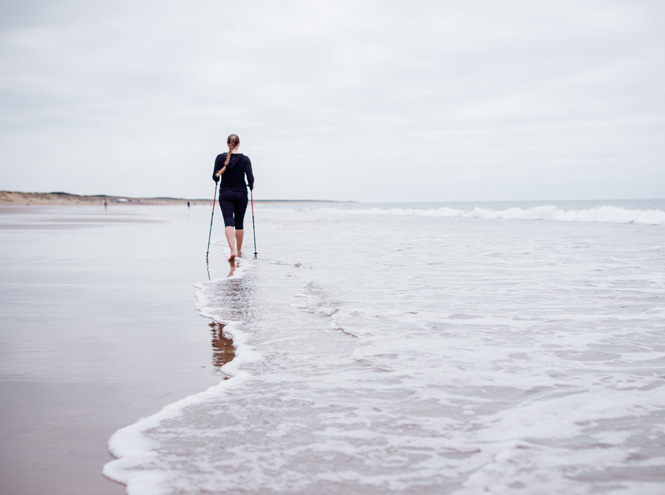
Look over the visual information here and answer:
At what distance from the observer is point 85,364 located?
331 centimetres

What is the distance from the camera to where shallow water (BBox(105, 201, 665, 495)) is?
2.04m

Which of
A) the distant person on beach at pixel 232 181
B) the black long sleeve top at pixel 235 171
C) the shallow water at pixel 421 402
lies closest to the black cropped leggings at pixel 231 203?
the distant person on beach at pixel 232 181

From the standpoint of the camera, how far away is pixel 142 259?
9.54 meters

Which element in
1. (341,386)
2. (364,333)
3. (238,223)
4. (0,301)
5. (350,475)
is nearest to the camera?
(350,475)

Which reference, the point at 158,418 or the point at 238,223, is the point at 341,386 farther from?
the point at 238,223

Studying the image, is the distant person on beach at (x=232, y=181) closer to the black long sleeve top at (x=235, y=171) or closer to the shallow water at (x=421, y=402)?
the black long sleeve top at (x=235, y=171)

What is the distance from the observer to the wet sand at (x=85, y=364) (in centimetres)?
209

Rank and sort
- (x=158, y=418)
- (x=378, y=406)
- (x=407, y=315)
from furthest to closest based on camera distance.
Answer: (x=407, y=315) → (x=378, y=406) → (x=158, y=418)

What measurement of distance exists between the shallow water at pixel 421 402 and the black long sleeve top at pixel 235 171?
4.70 metres

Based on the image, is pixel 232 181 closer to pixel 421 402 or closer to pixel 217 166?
pixel 217 166

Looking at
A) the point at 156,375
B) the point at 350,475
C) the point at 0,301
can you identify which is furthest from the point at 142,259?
the point at 350,475

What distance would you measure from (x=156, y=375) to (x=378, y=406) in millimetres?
1322

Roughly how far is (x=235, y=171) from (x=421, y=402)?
7.99 meters

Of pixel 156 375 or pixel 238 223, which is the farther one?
pixel 238 223
